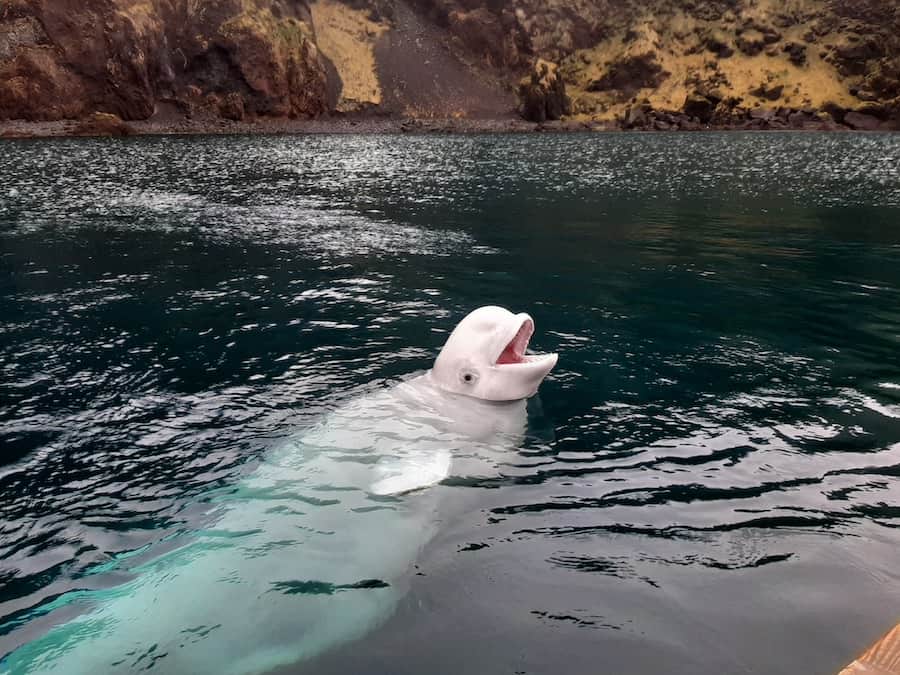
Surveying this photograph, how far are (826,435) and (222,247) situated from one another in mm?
20468

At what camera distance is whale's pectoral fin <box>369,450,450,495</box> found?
779 cm

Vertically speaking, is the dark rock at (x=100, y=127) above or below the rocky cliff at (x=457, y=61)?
below

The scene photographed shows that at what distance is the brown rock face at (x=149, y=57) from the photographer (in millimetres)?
112938

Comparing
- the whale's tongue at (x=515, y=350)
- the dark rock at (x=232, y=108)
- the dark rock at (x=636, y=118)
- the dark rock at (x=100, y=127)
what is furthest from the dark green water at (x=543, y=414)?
the dark rock at (x=636, y=118)

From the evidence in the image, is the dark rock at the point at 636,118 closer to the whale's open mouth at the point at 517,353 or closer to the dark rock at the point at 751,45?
the dark rock at the point at 751,45

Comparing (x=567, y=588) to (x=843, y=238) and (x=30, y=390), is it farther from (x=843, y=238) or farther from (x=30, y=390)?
(x=843, y=238)

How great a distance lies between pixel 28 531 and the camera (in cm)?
761

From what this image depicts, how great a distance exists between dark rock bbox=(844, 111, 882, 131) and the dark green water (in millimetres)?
135658

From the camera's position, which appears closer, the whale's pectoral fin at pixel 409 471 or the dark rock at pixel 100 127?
the whale's pectoral fin at pixel 409 471

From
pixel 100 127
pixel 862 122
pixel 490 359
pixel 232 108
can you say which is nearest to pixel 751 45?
pixel 862 122

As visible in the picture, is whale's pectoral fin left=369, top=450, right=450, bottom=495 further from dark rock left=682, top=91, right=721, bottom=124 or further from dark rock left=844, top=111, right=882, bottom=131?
dark rock left=844, top=111, right=882, bottom=131

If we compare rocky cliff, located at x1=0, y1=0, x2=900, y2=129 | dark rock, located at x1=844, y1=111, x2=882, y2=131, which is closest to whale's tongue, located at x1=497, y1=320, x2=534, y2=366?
rocky cliff, located at x1=0, y1=0, x2=900, y2=129

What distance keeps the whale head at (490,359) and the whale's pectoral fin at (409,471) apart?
1672 mm

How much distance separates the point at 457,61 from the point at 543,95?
38.8 meters
